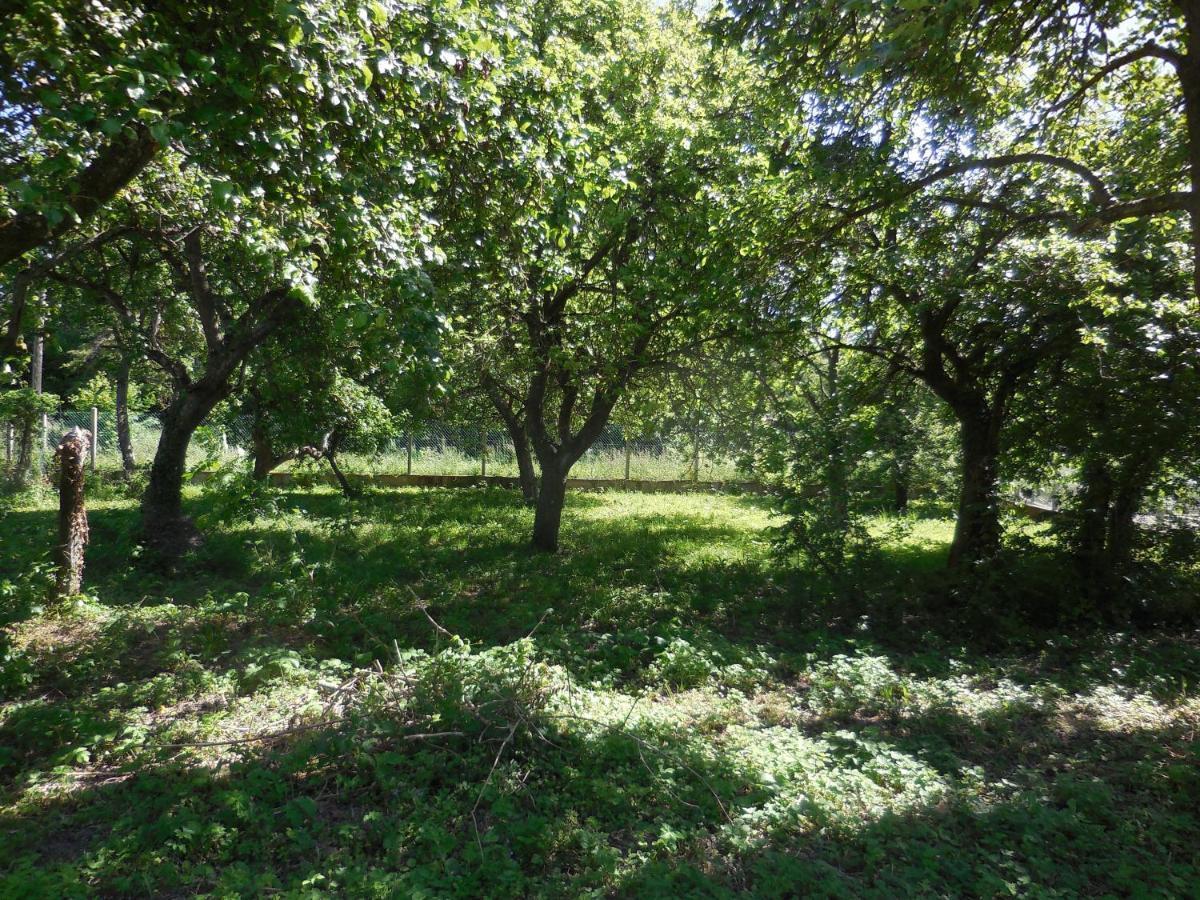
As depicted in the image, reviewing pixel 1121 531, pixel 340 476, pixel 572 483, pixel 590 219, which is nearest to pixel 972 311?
pixel 1121 531

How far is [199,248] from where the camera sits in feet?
27.9

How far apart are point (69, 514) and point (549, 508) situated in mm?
5797

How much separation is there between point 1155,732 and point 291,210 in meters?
6.65

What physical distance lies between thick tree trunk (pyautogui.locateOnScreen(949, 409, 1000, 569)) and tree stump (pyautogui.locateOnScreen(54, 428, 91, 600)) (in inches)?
356

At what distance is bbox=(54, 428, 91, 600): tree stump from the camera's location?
6355 millimetres

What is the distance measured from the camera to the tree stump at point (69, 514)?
6.36m

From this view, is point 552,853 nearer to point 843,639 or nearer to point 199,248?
point 843,639

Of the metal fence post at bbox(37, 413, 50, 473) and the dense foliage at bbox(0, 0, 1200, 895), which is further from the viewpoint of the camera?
the metal fence post at bbox(37, 413, 50, 473)

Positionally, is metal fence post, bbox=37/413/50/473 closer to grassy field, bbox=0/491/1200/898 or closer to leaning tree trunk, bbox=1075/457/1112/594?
grassy field, bbox=0/491/1200/898

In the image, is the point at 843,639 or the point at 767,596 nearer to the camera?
the point at 843,639

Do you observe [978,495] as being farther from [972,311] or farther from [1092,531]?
[972,311]

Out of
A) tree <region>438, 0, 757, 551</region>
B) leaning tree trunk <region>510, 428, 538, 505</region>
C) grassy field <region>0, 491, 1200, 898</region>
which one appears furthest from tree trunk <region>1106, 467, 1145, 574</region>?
leaning tree trunk <region>510, 428, 538, 505</region>

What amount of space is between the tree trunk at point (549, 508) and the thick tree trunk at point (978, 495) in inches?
209

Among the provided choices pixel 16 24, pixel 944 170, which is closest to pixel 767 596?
pixel 944 170
